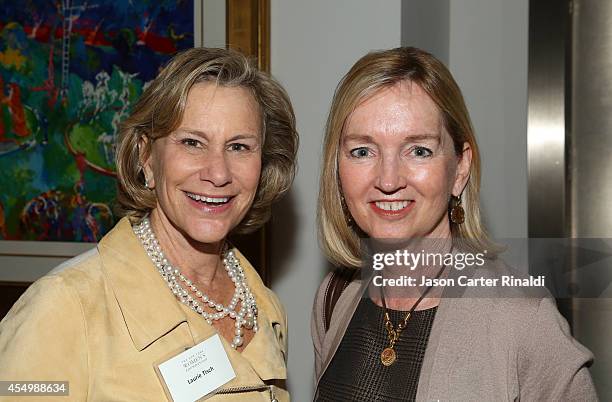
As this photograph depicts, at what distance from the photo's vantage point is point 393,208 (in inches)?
72.8

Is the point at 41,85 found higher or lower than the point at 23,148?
higher

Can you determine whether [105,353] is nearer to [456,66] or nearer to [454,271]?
[454,271]

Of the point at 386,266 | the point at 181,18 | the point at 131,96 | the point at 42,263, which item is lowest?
the point at 42,263

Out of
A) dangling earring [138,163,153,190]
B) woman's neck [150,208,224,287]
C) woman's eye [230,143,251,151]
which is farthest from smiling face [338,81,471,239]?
dangling earring [138,163,153,190]

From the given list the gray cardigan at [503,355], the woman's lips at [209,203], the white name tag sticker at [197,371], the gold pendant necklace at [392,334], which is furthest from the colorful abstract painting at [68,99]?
the gray cardigan at [503,355]

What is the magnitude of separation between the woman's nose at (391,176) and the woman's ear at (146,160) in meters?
0.72

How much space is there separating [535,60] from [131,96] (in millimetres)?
1767

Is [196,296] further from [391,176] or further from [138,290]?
[391,176]

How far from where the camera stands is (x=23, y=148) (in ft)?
9.95

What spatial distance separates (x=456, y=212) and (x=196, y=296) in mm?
823

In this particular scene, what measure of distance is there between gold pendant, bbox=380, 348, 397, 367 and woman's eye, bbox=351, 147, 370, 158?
56cm

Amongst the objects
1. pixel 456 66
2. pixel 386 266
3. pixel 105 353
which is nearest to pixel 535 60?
pixel 456 66

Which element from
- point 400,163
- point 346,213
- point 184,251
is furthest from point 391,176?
point 184,251

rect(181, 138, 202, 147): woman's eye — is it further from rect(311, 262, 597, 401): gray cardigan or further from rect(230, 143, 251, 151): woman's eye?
rect(311, 262, 597, 401): gray cardigan
